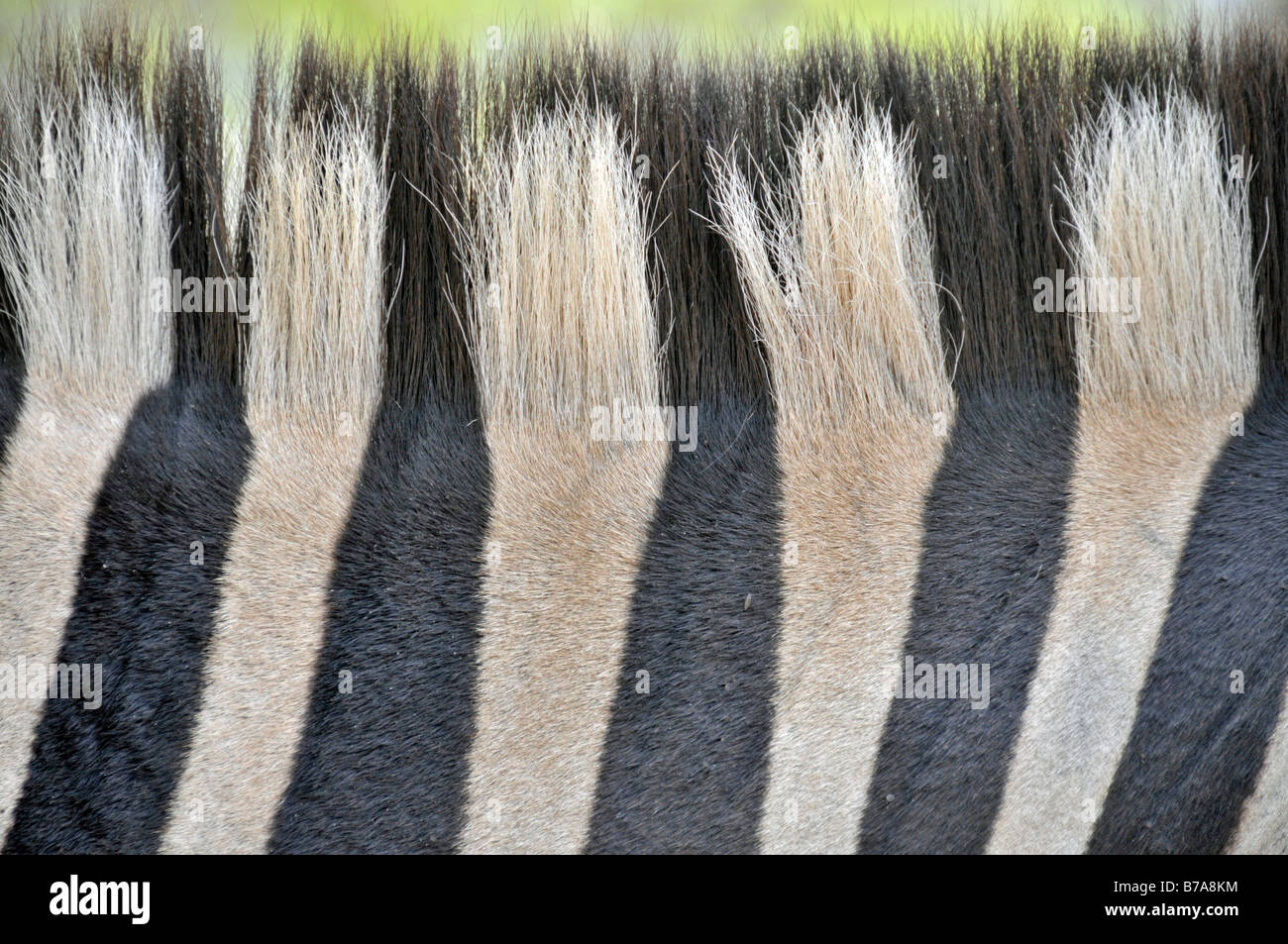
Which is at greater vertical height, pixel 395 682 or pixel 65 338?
pixel 65 338

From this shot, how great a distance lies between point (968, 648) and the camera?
1.58m

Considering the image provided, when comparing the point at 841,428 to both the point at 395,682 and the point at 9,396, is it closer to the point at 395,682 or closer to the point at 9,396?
the point at 395,682

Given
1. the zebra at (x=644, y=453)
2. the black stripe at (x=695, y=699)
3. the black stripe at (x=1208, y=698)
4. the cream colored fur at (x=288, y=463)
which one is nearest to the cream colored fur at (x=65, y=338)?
the zebra at (x=644, y=453)

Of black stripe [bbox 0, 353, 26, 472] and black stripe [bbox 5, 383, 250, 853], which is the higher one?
black stripe [bbox 0, 353, 26, 472]

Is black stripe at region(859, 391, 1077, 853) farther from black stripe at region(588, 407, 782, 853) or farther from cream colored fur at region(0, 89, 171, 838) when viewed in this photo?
cream colored fur at region(0, 89, 171, 838)

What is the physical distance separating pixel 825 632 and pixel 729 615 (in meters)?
0.16

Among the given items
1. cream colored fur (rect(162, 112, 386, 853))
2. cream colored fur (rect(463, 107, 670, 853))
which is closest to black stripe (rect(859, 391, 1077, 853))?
cream colored fur (rect(463, 107, 670, 853))

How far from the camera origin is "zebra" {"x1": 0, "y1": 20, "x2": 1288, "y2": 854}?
1565 millimetres

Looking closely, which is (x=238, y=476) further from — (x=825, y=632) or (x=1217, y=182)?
(x=1217, y=182)

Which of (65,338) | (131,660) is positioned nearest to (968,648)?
(131,660)

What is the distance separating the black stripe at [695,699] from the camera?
1.57 meters

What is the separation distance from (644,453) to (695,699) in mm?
411

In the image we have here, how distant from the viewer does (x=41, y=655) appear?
1.54 m
